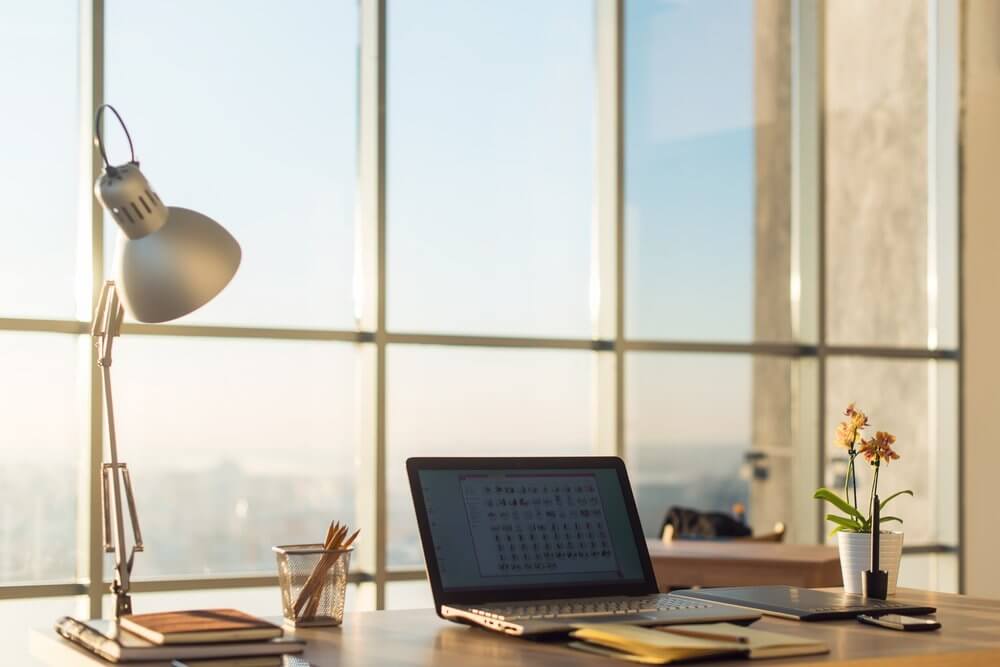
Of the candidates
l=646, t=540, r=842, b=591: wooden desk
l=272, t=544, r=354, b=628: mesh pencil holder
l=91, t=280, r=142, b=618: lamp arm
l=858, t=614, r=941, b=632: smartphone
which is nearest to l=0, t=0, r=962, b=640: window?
l=646, t=540, r=842, b=591: wooden desk

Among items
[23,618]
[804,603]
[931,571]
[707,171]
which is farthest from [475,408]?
[804,603]

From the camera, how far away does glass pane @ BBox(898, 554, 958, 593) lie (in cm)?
609

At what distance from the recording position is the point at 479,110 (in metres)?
5.27

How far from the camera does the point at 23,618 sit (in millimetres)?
4469

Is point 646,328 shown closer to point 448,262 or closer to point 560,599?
point 448,262

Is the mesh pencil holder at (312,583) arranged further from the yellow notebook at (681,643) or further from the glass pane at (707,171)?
the glass pane at (707,171)

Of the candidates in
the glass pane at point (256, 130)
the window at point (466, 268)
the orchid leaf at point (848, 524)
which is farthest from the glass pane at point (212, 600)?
the orchid leaf at point (848, 524)

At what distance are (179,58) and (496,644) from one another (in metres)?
3.37

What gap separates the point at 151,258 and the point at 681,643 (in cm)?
94

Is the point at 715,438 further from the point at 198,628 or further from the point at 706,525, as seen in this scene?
the point at 198,628

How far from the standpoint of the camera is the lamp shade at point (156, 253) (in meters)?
1.95

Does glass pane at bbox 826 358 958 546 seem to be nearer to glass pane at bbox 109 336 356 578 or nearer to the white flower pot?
glass pane at bbox 109 336 356 578

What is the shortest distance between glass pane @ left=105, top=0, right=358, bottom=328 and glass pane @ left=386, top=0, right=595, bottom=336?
22 cm

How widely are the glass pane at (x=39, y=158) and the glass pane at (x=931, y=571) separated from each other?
3819mm
